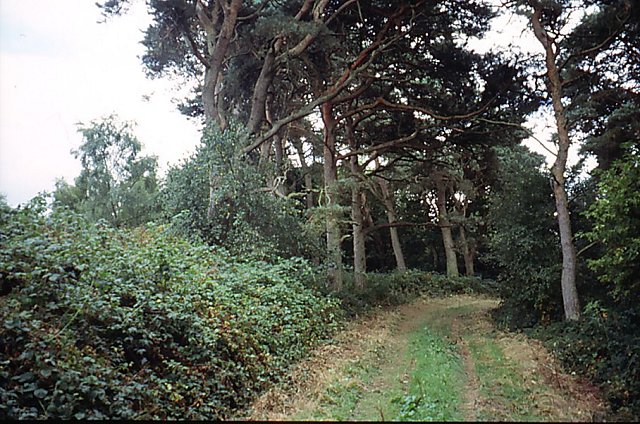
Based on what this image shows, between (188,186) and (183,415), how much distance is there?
345 inches

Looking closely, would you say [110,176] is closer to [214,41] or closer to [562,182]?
[214,41]

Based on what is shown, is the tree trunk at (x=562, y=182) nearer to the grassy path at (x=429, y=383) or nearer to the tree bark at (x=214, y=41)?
the grassy path at (x=429, y=383)

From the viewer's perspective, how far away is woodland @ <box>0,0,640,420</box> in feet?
18.5

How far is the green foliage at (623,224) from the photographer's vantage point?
7.51m

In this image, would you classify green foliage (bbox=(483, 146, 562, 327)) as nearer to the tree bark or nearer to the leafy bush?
the leafy bush

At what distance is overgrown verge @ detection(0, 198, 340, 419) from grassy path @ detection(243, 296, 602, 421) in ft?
2.08

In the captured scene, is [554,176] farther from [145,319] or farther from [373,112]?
[145,319]

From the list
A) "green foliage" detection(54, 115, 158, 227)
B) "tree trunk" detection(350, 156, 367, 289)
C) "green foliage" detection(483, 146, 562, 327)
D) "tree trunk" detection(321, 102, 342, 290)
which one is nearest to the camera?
"green foliage" detection(483, 146, 562, 327)

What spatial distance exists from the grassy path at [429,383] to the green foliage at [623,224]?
187cm

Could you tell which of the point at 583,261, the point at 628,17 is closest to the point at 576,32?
the point at 628,17

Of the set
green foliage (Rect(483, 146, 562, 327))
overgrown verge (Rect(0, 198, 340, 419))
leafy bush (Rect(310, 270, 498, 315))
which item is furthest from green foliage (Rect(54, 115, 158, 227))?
green foliage (Rect(483, 146, 562, 327))

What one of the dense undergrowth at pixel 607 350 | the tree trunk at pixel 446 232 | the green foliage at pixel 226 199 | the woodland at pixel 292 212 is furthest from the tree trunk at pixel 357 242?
the tree trunk at pixel 446 232

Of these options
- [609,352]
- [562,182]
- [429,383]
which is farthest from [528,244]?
[429,383]

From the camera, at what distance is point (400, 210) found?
30.3 meters
